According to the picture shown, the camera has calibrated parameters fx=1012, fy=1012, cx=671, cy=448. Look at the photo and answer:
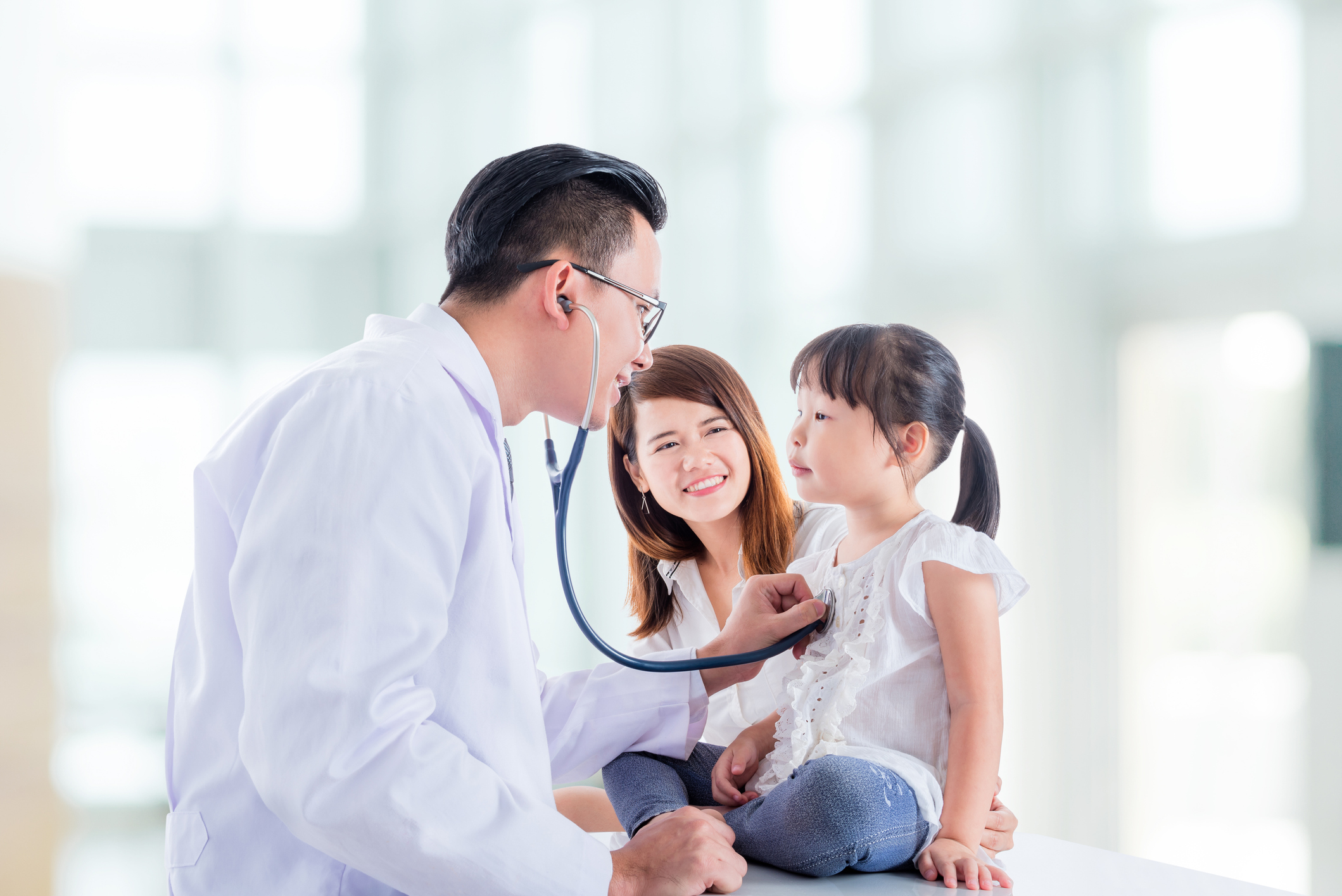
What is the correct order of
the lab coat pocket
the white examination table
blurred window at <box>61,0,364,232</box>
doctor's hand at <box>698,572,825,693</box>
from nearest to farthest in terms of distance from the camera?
1. the lab coat pocket
2. the white examination table
3. doctor's hand at <box>698,572,825,693</box>
4. blurred window at <box>61,0,364,232</box>

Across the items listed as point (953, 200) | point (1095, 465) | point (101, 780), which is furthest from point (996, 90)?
point (101, 780)

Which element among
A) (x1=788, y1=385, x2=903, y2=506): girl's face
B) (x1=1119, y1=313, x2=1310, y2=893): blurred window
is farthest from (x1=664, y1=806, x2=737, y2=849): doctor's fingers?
(x1=1119, y1=313, x2=1310, y2=893): blurred window

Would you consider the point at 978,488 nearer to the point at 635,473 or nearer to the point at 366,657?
the point at 635,473

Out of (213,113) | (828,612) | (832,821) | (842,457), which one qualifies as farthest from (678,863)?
(213,113)

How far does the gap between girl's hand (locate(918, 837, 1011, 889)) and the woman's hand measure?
0.79ft

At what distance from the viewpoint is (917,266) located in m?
2.90

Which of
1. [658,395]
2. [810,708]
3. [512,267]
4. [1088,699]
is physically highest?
[512,267]

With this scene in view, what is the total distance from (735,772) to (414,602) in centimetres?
57

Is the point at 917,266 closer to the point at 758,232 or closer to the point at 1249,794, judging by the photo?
the point at 758,232

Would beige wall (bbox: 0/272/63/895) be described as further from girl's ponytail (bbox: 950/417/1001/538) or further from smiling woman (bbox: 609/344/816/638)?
girl's ponytail (bbox: 950/417/1001/538)

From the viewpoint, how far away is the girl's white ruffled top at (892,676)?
1.19 m

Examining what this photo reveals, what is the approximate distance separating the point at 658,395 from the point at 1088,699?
1.72m

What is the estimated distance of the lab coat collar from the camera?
1067 mm

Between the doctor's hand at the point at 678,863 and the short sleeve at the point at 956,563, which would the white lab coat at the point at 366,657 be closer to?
the doctor's hand at the point at 678,863
